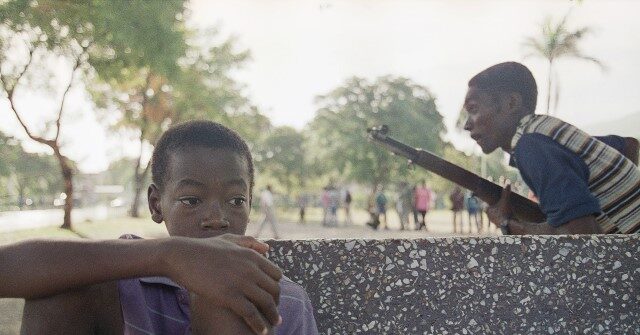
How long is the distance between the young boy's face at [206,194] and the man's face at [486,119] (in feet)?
5.10

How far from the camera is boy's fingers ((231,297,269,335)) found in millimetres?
1124

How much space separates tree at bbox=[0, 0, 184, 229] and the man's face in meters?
13.2

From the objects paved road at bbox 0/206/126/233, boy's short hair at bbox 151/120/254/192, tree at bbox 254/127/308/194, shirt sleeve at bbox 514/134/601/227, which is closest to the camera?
boy's short hair at bbox 151/120/254/192

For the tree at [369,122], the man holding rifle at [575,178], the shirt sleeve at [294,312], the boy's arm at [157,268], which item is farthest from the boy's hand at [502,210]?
the tree at [369,122]

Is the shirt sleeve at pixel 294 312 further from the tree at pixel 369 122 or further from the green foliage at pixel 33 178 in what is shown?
the green foliage at pixel 33 178

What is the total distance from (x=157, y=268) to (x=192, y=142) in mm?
590

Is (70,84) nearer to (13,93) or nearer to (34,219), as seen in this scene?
(13,93)

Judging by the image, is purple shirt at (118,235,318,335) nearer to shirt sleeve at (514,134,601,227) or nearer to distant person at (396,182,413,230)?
shirt sleeve at (514,134,601,227)

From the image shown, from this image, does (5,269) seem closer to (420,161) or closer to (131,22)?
(420,161)

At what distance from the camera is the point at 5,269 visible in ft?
3.81

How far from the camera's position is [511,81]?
2.86m

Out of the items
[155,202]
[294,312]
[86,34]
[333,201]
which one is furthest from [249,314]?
[333,201]

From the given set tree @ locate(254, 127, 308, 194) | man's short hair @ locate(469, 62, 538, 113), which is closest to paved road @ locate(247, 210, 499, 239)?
man's short hair @ locate(469, 62, 538, 113)

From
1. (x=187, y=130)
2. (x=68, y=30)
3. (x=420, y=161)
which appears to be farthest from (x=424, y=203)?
(x=187, y=130)
